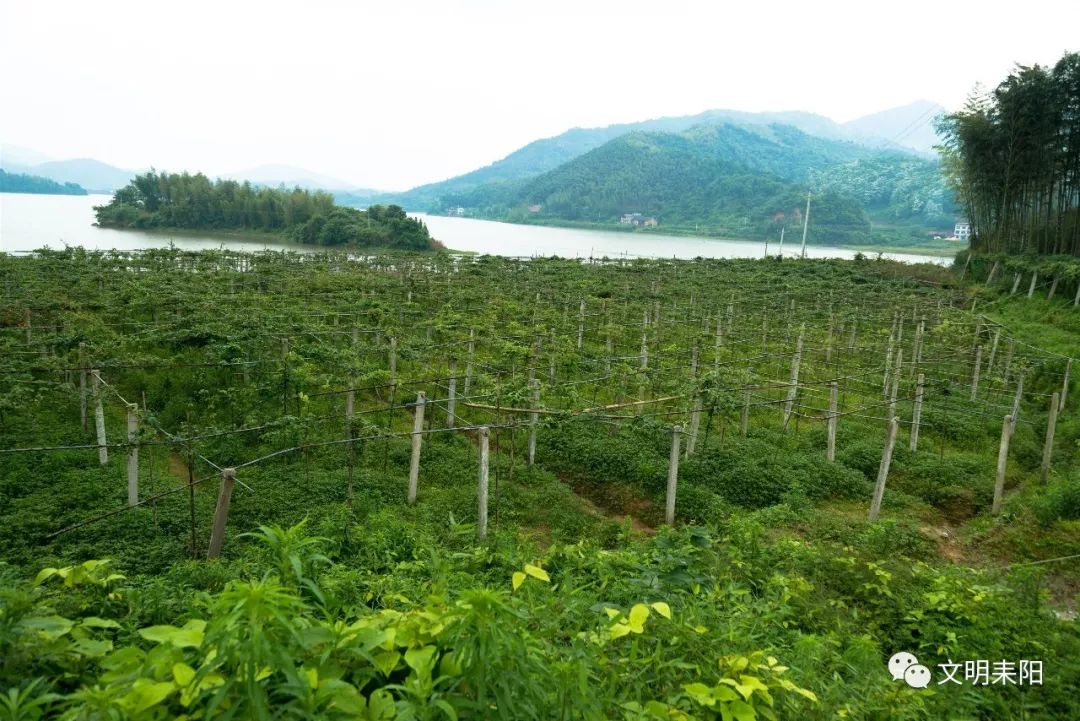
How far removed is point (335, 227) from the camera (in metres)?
60.1

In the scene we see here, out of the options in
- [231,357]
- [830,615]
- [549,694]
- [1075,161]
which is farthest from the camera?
[1075,161]

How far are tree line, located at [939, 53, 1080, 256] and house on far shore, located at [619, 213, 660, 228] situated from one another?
91066 millimetres

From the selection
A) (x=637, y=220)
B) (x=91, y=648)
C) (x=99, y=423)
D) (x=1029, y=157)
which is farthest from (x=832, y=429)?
(x=637, y=220)

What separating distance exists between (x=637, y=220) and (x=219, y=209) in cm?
7908

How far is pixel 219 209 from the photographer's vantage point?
7188 centimetres

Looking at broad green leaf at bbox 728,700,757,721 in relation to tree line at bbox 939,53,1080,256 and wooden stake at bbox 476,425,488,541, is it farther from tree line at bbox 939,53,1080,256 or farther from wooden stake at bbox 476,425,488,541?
tree line at bbox 939,53,1080,256

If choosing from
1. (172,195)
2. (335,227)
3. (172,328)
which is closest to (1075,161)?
(172,328)

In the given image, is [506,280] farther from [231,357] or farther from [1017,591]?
[1017,591]

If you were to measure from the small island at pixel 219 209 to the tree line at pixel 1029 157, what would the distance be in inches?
1789

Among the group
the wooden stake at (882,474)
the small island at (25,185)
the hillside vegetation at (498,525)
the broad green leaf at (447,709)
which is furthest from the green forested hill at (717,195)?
the small island at (25,185)

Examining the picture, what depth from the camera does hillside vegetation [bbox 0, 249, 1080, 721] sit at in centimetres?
231

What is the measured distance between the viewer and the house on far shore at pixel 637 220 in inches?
4899

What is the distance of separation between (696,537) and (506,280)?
78.9 ft

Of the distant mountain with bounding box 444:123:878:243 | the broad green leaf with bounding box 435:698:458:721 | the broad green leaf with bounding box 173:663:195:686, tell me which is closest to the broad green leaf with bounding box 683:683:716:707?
the broad green leaf with bounding box 435:698:458:721
